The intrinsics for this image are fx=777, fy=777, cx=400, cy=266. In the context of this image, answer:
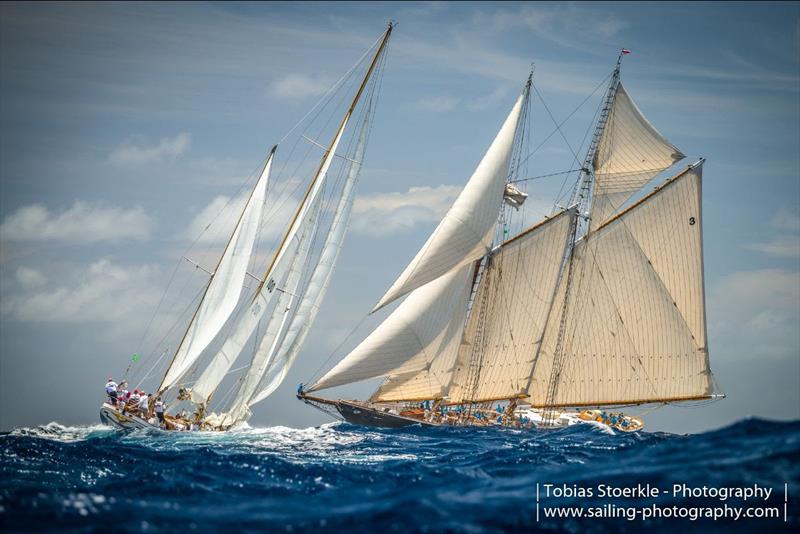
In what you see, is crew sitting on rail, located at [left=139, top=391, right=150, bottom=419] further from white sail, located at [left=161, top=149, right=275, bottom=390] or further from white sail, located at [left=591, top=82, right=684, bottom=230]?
white sail, located at [left=591, top=82, right=684, bottom=230]

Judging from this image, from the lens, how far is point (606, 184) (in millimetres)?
62031

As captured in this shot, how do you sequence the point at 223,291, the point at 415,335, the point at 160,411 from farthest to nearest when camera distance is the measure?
the point at 415,335, the point at 223,291, the point at 160,411

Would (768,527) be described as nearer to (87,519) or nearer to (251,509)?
(251,509)

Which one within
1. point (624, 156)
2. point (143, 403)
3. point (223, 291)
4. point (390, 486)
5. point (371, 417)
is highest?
point (624, 156)

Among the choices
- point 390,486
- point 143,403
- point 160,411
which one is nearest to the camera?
point 390,486

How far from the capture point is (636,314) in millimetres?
60562

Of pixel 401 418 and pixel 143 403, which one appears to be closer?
pixel 143 403

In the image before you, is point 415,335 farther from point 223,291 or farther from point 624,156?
point 624,156

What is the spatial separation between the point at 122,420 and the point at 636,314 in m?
38.2

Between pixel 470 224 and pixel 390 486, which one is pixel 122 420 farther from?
pixel 470 224

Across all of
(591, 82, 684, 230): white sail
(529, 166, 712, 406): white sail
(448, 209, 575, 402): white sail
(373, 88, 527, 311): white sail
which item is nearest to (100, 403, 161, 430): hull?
(373, 88, 527, 311): white sail

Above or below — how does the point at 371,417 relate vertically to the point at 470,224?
below

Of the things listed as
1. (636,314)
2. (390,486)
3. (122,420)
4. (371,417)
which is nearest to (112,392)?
(122,420)

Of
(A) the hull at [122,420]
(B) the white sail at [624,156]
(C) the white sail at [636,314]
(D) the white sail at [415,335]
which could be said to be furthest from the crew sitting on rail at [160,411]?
(B) the white sail at [624,156]
